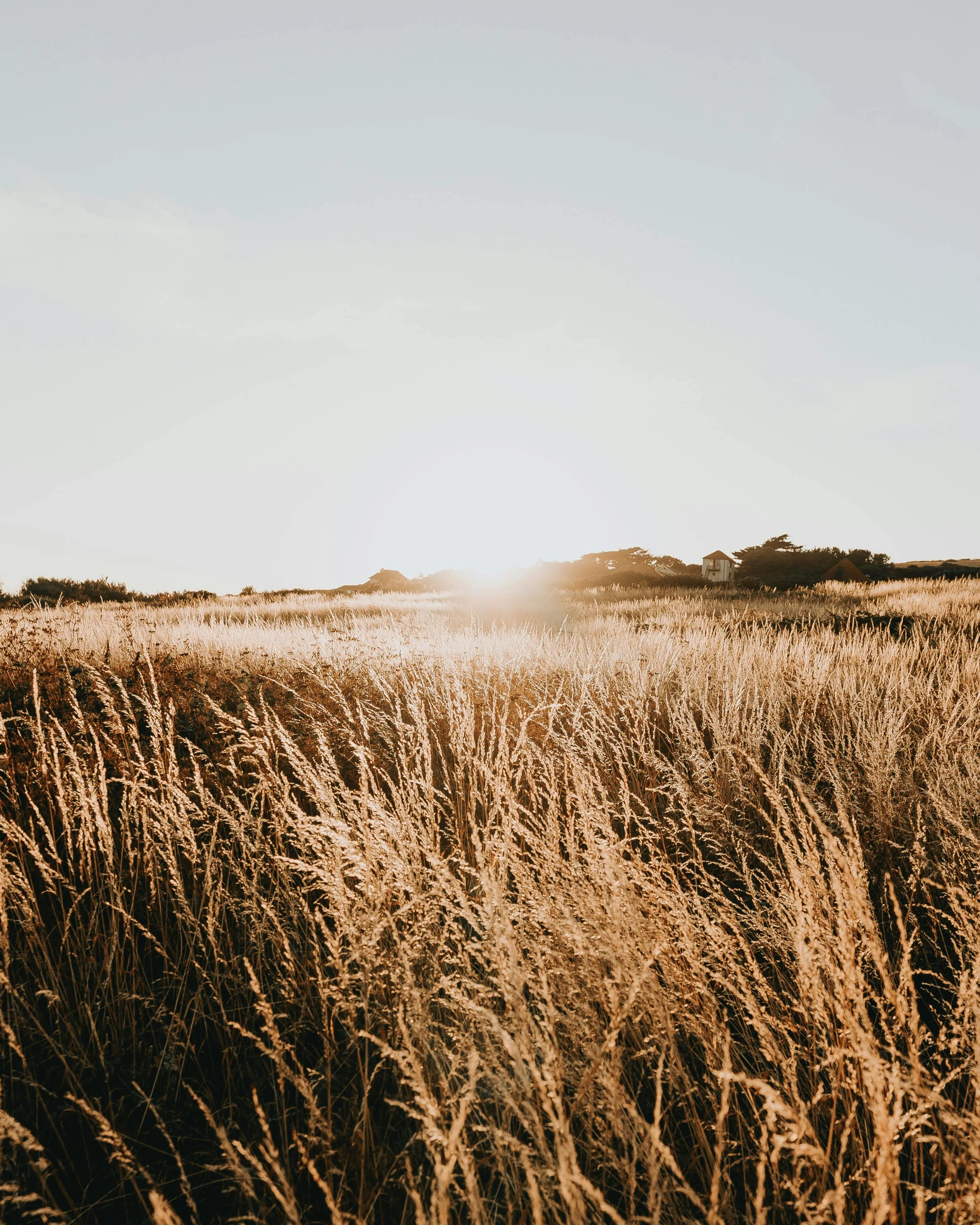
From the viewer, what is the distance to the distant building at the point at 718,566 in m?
42.3

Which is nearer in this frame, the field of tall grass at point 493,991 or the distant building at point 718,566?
the field of tall grass at point 493,991

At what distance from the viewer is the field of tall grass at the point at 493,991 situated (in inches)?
48.0

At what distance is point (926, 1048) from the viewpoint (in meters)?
1.81

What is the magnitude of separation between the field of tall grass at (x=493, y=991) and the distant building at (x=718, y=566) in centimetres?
4092

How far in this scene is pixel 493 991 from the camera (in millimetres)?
1732

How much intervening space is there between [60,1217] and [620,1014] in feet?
4.54

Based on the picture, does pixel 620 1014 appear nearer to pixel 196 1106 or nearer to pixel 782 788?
pixel 196 1106

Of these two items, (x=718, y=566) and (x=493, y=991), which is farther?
(x=718, y=566)

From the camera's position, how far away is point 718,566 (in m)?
44.1

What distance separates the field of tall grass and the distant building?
40922 mm

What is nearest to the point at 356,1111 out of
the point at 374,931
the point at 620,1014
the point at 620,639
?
the point at 374,931

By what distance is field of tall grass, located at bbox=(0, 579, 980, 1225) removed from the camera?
1.22m

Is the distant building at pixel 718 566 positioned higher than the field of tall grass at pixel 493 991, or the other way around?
the distant building at pixel 718 566

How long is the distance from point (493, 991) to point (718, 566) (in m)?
45.9
